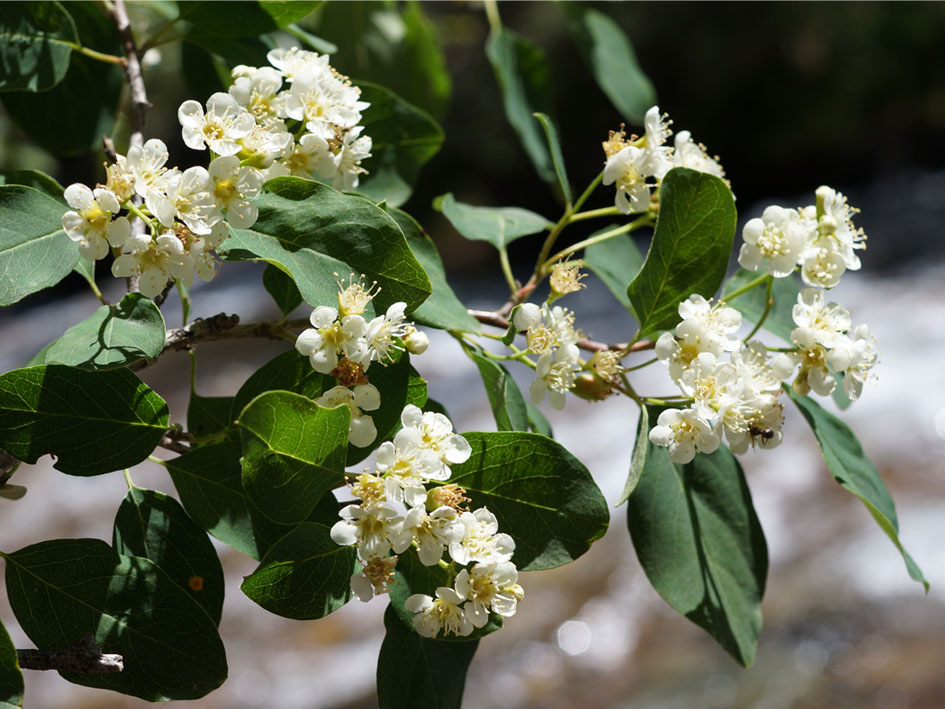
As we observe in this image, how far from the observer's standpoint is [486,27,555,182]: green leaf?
1169mm

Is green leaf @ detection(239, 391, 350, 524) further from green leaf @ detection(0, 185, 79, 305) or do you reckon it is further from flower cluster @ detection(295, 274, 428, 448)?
green leaf @ detection(0, 185, 79, 305)

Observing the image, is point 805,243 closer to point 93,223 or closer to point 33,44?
point 93,223

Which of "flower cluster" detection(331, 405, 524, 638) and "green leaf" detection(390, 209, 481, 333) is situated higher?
"green leaf" detection(390, 209, 481, 333)

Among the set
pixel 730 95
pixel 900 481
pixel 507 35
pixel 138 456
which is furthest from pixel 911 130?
pixel 138 456

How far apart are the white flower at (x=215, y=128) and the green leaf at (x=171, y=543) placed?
25cm

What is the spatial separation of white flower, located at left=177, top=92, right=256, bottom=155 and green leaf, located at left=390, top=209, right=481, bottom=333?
0.13 m

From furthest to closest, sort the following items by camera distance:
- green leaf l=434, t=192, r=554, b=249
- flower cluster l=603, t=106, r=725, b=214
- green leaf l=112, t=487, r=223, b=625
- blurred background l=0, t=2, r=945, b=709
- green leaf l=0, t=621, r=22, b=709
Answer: blurred background l=0, t=2, r=945, b=709 < green leaf l=434, t=192, r=554, b=249 < flower cluster l=603, t=106, r=725, b=214 < green leaf l=112, t=487, r=223, b=625 < green leaf l=0, t=621, r=22, b=709

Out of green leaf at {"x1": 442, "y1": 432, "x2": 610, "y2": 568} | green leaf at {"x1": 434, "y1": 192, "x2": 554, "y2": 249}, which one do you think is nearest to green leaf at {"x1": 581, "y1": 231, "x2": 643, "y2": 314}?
green leaf at {"x1": 434, "y1": 192, "x2": 554, "y2": 249}

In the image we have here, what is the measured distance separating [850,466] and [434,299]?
0.41 metres

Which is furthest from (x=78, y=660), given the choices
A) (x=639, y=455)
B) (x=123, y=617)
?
(x=639, y=455)

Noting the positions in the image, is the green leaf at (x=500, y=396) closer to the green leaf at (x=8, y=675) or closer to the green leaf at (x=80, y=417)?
the green leaf at (x=80, y=417)

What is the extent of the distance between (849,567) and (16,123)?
2.81 meters

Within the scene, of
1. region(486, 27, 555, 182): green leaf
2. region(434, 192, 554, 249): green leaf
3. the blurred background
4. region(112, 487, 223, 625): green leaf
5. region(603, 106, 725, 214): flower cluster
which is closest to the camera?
region(112, 487, 223, 625): green leaf

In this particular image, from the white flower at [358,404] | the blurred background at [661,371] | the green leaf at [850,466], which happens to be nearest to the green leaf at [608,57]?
the blurred background at [661,371]
